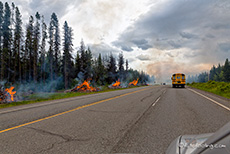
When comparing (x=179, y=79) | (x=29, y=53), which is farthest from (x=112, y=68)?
(x=179, y=79)

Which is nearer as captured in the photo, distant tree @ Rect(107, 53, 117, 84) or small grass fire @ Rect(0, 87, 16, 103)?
small grass fire @ Rect(0, 87, 16, 103)

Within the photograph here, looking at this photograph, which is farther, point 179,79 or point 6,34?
point 6,34

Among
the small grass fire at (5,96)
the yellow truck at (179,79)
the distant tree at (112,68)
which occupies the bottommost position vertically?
the small grass fire at (5,96)

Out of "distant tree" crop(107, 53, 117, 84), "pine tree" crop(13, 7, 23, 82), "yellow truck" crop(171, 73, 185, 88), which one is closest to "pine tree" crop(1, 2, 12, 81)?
"pine tree" crop(13, 7, 23, 82)

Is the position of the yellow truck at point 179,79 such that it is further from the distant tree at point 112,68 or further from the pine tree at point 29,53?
the distant tree at point 112,68

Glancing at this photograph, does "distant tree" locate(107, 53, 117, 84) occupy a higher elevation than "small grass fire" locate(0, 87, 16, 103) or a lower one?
higher

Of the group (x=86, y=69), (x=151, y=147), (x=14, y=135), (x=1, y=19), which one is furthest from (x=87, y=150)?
(x=86, y=69)

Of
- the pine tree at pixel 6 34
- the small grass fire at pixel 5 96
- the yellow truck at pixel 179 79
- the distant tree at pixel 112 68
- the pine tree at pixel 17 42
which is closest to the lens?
Result: the small grass fire at pixel 5 96

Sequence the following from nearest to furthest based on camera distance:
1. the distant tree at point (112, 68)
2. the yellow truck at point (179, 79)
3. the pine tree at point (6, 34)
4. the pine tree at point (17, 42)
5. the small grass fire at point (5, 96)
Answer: the small grass fire at point (5, 96), the yellow truck at point (179, 79), the pine tree at point (6, 34), the pine tree at point (17, 42), the distant tree at point (112, 68)

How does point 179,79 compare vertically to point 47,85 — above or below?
above

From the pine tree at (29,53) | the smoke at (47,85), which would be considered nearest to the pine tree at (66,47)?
the smoke at (47,85)

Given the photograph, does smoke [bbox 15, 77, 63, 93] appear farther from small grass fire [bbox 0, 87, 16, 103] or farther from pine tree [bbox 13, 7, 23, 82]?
small grass fire [bbox 0, 87, 16, 103]

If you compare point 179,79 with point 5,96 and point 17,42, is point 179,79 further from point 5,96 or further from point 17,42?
point 17,42

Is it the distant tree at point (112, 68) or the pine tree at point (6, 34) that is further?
the distant tree at point (112, 68)
